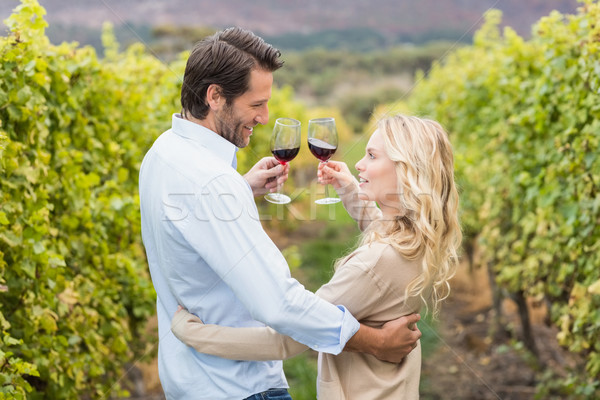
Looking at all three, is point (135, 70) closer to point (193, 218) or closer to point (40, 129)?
point (40, 129)

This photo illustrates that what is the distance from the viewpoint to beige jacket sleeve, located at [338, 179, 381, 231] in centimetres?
279

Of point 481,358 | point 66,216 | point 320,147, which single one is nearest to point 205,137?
point 320,147

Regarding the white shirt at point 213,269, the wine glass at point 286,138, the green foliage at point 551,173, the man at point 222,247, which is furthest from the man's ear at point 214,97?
the green foliage at point 551,173

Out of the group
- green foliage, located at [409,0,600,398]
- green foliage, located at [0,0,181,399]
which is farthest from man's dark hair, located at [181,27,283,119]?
green foliage, located at [409,0,600,398]

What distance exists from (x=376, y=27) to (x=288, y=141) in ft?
198

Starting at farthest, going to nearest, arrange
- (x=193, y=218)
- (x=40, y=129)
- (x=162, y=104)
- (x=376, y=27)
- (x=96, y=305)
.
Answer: (x=376, y=27) < (x=162, y=104) < (x=96, y=305) < (x=40, y=129) < (x=193, y=218)

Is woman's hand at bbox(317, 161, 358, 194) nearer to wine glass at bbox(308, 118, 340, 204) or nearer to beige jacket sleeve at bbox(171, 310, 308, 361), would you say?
wine glass at bbox(308, 118, 340, 204)

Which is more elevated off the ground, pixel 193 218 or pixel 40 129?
pixel 40 129

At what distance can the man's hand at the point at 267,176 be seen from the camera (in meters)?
2.72

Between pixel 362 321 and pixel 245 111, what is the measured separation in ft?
2.78

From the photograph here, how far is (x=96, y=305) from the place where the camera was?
3.69m

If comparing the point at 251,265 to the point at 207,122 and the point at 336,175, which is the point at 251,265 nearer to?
the point at 207,122

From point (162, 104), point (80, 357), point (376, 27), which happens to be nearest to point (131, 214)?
point (80, 357)

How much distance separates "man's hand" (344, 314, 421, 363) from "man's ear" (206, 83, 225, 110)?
900 millimetres
